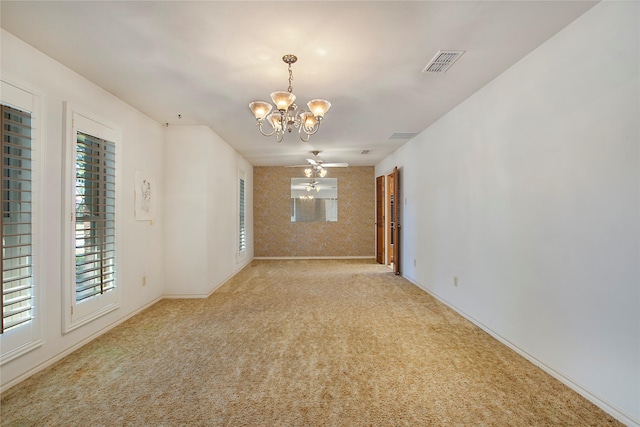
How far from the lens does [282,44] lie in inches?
91.5

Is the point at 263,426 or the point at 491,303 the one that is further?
the point at 491,303

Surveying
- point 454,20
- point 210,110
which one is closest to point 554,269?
point 454,20

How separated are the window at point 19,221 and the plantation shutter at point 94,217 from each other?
1.52 ft

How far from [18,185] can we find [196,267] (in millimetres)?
2497

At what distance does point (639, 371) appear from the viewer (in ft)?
5.64

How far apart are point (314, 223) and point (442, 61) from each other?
20.5ft

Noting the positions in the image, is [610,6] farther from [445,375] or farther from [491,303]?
[445,375]

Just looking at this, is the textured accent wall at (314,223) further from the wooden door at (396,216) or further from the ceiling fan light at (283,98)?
the ceiling fan light at (283,98)

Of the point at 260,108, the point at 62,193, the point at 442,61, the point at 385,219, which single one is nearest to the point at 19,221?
the point at 62,193

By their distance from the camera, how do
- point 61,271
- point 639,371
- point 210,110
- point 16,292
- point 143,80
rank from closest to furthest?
point 639,371
point 16,292
point 61,271
point 143,80
point 210,110

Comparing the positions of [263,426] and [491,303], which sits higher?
[491,303]

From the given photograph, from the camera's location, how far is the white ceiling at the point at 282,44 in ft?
6.41

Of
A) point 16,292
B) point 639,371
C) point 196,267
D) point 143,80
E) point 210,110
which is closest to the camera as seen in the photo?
point 639,371

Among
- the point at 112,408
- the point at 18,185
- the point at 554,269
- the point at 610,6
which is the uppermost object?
the point at 610,6
